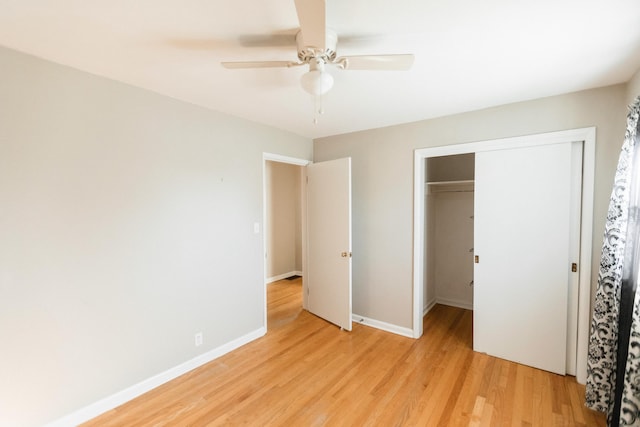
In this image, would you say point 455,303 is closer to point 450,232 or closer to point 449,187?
point 450,232

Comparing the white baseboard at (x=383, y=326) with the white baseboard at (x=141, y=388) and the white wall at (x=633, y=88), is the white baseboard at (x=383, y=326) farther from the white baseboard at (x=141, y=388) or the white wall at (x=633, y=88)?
the white wall at (x=633, y=88)

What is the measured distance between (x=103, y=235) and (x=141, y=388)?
4.06ft

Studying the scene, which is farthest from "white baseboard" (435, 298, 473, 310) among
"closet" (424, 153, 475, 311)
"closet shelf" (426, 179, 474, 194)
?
"closet shelf" (426, 179, 474, 194)

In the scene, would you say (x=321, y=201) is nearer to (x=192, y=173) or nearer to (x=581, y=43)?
(x=192, y=173)

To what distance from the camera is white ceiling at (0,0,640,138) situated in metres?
1.32

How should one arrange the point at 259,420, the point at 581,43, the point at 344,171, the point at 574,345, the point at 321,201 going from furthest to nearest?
the point at 321,201, the point at 344,171, the point at 574,345, the point at 259,420, the point at 581,43

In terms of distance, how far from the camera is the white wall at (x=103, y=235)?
1701mm

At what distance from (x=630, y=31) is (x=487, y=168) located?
132 cm

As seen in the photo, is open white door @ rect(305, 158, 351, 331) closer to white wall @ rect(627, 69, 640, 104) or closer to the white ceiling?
the white ceiling

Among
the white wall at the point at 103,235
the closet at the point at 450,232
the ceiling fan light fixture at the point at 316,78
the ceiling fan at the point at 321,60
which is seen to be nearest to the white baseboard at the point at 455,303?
the closet at the point at 450,232

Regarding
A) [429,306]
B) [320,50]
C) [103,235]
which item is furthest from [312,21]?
[429,306]

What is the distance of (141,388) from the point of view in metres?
2.22

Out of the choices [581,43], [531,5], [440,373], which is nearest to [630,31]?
[581,43]

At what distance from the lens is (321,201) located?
3.60 metres
